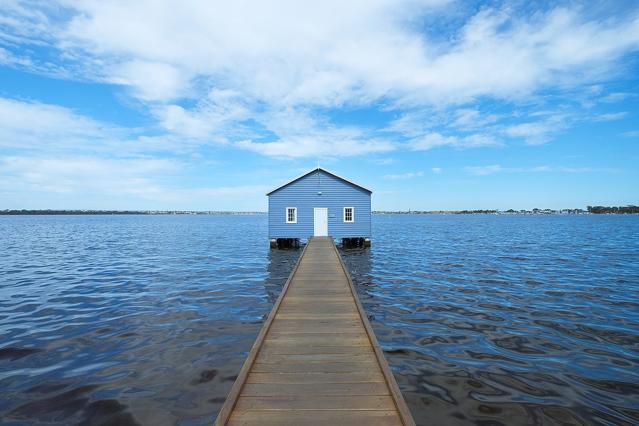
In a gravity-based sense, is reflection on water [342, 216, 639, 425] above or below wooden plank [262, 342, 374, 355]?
below

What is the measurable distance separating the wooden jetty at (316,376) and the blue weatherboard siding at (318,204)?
18638mm

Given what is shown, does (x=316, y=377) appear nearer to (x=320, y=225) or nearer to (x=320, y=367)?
(x=320, y=367)

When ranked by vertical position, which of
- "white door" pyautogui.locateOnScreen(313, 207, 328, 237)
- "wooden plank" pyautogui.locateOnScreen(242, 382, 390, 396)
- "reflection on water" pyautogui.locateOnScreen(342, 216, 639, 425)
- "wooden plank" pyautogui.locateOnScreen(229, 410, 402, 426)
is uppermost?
"white door" pyautogui.locateOnScreen(313, 207, 328, 237)

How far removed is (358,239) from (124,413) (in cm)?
2563

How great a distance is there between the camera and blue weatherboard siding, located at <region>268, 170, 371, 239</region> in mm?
27438

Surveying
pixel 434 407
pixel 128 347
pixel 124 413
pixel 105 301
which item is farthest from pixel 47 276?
pixel 434 407

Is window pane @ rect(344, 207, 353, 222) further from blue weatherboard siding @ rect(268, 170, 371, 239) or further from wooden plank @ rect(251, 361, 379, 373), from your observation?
wooden plank @ rect(251, 361, 379, 373)

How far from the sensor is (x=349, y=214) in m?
28.1

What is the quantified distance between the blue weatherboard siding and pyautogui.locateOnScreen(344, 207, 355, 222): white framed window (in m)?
0.26

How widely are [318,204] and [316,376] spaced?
22.5 m

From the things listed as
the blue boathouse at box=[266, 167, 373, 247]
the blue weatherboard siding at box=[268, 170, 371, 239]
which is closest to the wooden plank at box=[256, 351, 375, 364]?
the blue boathouse at box=[266, 167, 373, 247]

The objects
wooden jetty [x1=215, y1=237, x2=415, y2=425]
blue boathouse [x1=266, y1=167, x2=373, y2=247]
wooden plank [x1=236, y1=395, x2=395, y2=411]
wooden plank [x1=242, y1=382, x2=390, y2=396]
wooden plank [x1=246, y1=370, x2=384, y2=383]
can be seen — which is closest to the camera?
wooden jetty [x1=215, y1=237, x2=415, y2=425]

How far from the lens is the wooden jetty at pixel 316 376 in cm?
433


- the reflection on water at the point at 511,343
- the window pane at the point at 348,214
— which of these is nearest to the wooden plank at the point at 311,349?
the reflection on water at the point at 511,343
